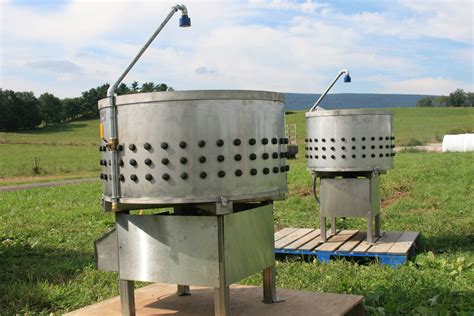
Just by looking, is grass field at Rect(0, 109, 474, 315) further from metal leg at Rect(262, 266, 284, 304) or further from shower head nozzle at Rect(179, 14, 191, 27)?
shower head nozzle at Rect(179, 14, 191, 27)

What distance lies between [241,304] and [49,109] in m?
60.7

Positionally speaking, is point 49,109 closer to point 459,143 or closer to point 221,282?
point 459,143

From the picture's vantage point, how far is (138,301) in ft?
12.6

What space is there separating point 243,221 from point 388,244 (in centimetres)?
400

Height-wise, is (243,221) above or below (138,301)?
above

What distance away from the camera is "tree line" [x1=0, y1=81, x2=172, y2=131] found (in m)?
55.7

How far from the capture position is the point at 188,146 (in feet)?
9.50

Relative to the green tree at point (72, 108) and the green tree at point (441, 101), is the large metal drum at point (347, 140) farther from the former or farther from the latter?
the green tree at point (441, 101)

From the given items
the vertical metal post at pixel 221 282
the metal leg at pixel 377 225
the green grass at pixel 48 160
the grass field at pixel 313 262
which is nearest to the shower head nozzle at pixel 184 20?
the vertical metal post at pixel 221 282

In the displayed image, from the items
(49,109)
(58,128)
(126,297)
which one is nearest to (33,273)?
(126,297)

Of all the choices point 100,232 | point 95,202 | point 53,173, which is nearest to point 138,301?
point 100,232

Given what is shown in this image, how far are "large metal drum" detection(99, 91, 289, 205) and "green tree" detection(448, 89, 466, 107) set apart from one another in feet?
235

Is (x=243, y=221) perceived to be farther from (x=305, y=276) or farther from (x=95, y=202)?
(x=95, y=202)

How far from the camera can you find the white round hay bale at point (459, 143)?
2732 cm
